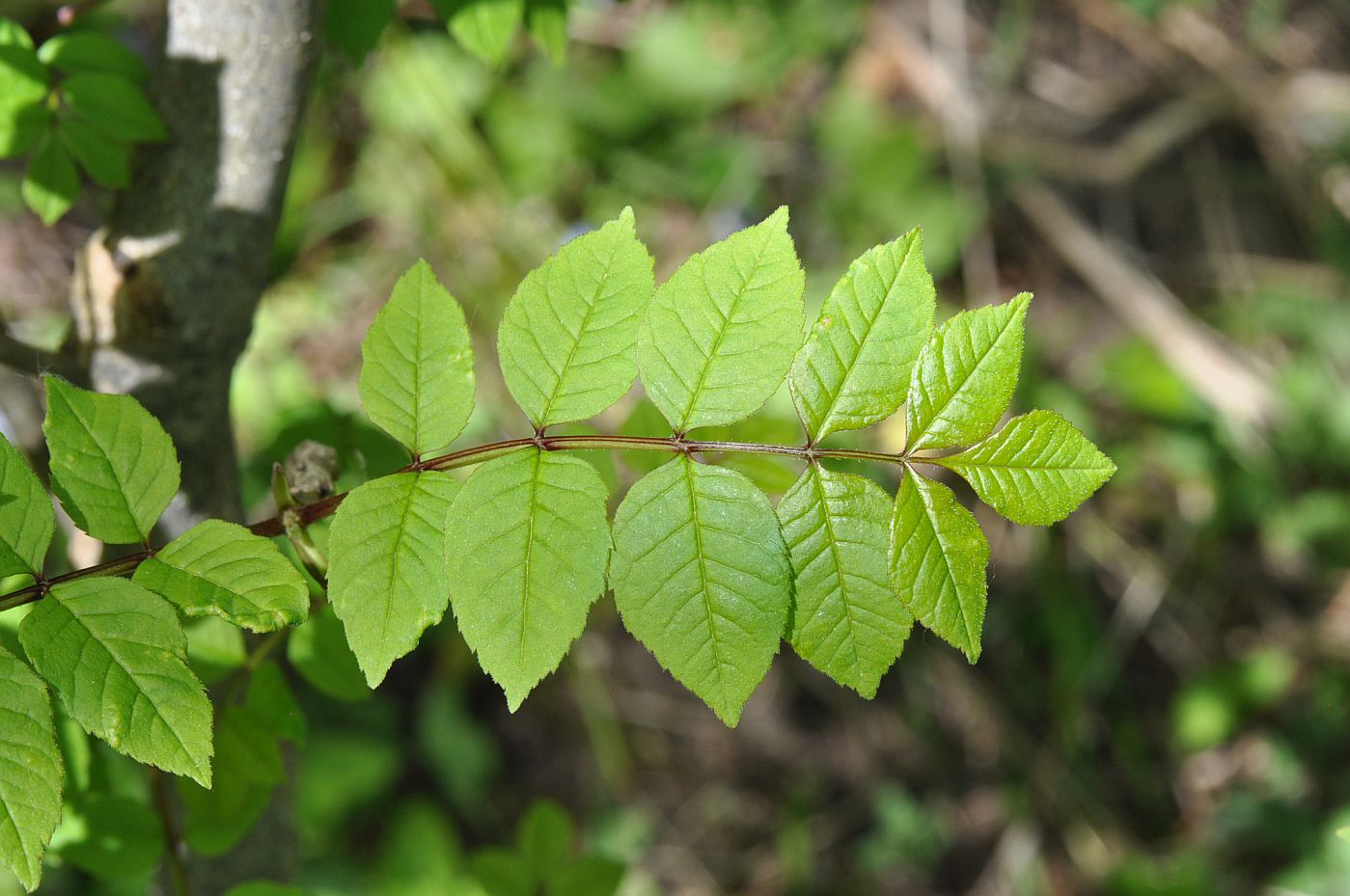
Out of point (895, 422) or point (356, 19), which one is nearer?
point (356, 19)

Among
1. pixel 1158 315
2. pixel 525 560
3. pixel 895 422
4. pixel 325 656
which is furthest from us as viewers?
pixel 1158 315

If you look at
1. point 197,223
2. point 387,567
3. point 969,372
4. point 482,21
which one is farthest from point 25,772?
point 482,21

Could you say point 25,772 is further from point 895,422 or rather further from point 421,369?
point 895,422

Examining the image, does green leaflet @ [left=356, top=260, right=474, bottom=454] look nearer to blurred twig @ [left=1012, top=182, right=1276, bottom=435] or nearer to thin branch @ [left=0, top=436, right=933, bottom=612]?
thin branch @ [left=0, top=436, right=933, bottom=612]

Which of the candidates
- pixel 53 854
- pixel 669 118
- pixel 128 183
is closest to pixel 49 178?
pixel 128 183

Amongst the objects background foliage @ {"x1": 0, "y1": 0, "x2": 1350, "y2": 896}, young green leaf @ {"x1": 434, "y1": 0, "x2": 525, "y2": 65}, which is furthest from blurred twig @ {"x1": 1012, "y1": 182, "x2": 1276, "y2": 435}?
young green leaf @ {"x1": 434, "y1": 0, "x2": 525, "y2": 65}

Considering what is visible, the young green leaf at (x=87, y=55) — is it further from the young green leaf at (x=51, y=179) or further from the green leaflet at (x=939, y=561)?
the green leaflet at (x=939, y=561)
